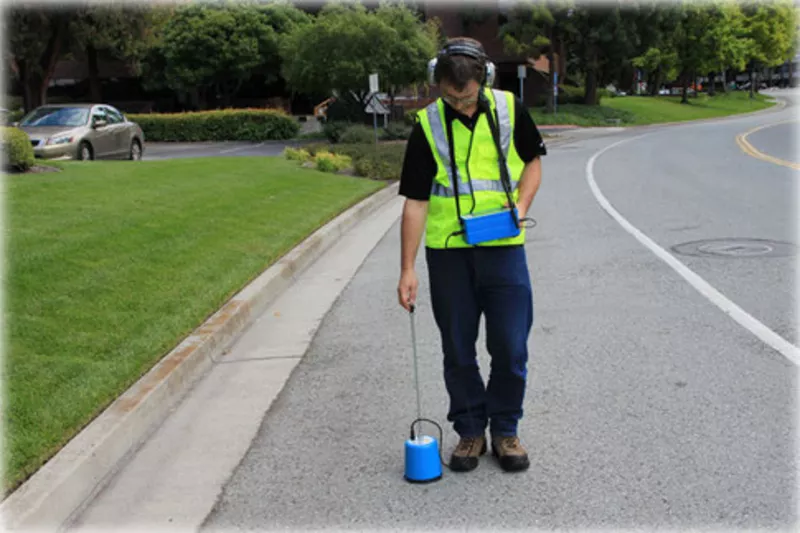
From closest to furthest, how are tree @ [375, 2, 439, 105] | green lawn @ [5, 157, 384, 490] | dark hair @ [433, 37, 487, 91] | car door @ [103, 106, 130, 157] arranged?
dark hair @ [433, 37, 487, 91] → green lawn @ [5, 157, 384, 490] → car door @ [103, 106, 130, 157] → tree @ [375, 2, 439, 105]

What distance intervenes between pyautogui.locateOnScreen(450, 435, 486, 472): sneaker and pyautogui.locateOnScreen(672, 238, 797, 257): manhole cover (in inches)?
230

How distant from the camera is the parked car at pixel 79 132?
768 inches

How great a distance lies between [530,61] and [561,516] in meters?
60.7

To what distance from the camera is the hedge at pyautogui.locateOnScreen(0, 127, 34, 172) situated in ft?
44.5

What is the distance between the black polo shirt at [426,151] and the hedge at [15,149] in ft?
35.3

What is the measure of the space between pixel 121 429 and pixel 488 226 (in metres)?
2.22

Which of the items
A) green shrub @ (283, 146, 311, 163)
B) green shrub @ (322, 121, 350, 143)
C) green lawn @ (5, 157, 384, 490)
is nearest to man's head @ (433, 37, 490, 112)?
green lawn @ (5, 157, 384, 490)

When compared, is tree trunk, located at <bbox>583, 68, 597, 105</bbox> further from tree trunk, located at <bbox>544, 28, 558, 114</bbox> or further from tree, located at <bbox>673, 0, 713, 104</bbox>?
tree, located at <bbox>673, 0, 713, 104</bbox>

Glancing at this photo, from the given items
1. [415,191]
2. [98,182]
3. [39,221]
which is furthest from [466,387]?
[98,182]

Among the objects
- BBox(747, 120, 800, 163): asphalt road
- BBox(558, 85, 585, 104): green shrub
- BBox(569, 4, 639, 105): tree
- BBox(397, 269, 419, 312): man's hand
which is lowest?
BBox(747, 120, 800, 163): asphalt road

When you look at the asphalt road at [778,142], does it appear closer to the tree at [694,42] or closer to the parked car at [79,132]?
the parked car at [79,132]

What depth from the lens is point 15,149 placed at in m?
13.7

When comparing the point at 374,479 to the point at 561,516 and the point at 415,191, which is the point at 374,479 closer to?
the point at 561,516

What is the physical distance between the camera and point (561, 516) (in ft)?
12.9
